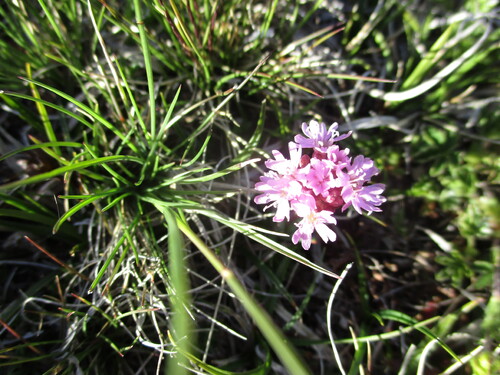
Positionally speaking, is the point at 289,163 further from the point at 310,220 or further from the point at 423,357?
the point at 423,357

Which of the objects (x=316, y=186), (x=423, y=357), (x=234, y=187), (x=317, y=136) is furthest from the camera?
(x=234, y=187)

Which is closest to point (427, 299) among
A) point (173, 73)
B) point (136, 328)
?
point (136, 328)

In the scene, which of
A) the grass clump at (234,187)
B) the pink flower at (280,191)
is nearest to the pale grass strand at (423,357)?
the grass clump at (234,187)

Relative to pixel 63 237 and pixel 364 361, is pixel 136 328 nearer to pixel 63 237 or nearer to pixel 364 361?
pixel 63 237

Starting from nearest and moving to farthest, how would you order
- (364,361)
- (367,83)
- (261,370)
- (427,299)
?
(261,370) < (364,361) < (427,299) < (367,83)

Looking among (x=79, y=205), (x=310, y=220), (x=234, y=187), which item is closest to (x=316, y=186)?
(x=310, y=220)

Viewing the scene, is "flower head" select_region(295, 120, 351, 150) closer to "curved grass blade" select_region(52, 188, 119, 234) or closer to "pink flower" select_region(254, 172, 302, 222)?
"pink flower" select_region(254, 172, 302, 222)

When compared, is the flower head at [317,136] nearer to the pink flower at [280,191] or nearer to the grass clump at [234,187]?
the pink flower at [280,191]
